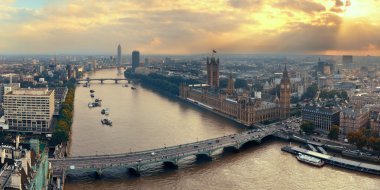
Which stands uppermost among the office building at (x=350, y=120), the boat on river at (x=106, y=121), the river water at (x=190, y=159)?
the office building at (x=350, y=120)

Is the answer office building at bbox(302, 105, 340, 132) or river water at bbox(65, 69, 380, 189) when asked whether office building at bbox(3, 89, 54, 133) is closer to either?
river water at bbox(65, 69, 380, 189)

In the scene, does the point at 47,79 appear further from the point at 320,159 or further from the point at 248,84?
the point at 320,159

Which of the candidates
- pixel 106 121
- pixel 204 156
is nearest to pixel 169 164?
pixel 204 156

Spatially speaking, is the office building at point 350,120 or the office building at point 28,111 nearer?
the office building at point 350,120

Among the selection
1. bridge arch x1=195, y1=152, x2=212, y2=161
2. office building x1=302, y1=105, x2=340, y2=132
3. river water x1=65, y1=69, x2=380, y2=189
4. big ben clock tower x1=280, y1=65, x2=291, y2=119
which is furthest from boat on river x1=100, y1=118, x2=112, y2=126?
office building x1=302, y1=105, x2=340, y2=132

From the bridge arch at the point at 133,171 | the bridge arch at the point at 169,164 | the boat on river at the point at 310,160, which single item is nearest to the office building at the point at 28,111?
the bridge arch at the point at 133,171

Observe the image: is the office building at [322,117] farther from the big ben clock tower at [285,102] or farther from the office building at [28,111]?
the office building at [28,111]
